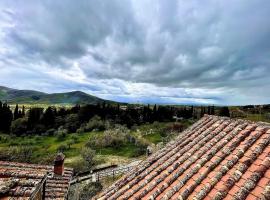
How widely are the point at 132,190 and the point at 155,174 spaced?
2.29 feet

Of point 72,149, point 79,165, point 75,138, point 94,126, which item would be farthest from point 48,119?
point 79,165

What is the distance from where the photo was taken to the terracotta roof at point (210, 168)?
13.4ft

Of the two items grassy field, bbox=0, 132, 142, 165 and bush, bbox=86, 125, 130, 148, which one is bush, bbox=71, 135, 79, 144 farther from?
bush, bbox=86, 125, 130, 148

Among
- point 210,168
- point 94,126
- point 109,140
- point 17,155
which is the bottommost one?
point 17,155

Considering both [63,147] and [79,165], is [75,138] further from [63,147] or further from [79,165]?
[79,165]

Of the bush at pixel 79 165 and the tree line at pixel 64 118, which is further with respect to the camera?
the tree line at pixel 64 118

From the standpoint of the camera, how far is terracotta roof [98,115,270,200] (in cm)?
408

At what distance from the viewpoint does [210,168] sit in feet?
16.1

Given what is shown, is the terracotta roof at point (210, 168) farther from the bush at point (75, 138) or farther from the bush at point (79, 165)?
→ the bush at point (75, 138)

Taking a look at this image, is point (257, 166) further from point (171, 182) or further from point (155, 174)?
point (155, 174)

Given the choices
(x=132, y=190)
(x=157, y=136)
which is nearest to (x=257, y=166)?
(x=132, y=190)

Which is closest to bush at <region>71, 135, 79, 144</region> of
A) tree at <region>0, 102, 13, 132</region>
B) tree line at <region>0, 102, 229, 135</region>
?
tree line at <region>0, 102, 229, 135</region>

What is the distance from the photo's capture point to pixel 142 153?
54.9 m

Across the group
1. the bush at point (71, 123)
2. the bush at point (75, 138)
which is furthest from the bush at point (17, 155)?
the bush at point (71, 123)
